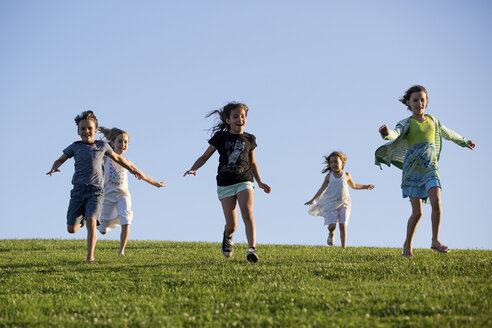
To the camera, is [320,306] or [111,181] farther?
[111,181]

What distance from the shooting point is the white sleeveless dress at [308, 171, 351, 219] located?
16062 millimetres

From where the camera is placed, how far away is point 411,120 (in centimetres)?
1143

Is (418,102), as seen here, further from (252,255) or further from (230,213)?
(252,255)

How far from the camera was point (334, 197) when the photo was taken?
1616 cm

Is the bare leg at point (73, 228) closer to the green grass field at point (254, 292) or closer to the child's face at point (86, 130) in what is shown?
the green grass field at point (254, 292)

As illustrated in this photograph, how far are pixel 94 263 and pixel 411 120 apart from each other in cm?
756

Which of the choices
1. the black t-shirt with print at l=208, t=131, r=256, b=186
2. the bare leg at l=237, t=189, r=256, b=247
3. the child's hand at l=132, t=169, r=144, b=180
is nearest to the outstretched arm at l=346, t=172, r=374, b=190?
the black t-shirt with print at l=208, t=131, r=256, b=186

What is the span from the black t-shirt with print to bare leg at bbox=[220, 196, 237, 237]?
361mm

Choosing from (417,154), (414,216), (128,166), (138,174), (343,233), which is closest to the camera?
(414,216)

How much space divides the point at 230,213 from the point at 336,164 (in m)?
6.33

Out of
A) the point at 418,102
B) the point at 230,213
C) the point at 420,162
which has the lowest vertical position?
the point at 230,213

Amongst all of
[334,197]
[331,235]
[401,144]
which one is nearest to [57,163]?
[401,144]

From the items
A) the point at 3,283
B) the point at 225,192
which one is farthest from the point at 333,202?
the point at 3,283

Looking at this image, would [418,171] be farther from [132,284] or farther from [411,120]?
[132,284]
